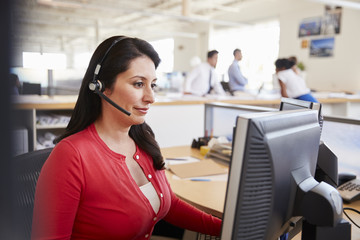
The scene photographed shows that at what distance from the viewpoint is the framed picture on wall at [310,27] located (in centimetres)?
694

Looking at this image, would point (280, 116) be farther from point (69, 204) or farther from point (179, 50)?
point (179, 50)

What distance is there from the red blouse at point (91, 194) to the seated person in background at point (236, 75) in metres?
2.00

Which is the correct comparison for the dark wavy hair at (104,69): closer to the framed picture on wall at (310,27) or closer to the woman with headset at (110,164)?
the woman with headset at (110,164)

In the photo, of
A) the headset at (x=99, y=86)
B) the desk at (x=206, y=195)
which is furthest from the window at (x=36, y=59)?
the desk at (x=206, y=195)

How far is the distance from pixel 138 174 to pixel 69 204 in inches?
10.6

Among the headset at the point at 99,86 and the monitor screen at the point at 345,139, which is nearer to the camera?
the headset at the point at 99,86

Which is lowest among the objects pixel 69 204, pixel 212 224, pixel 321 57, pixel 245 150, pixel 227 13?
pixel 212 224

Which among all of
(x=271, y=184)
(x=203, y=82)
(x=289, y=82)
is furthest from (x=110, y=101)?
(x=203, y=82)

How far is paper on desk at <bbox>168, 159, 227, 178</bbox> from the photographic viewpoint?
5.39ft

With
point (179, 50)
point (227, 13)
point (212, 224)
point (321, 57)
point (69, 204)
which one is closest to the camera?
point (69, 204)

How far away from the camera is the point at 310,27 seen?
7113mm

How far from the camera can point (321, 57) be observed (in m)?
6.90

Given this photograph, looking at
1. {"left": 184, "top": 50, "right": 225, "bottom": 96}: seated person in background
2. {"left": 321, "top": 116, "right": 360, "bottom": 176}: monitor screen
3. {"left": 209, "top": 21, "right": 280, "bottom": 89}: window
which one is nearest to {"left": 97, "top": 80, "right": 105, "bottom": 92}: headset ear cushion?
{"left": 321, "top": 116, "right": 360, "bottom": 176}: monitor screen

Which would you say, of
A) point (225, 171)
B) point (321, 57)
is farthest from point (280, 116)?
point (321, 57)
